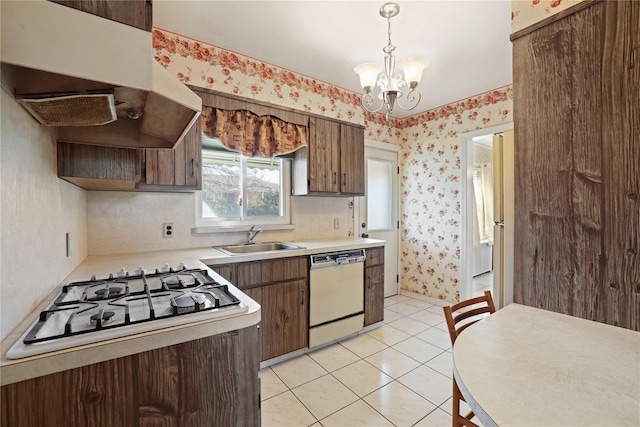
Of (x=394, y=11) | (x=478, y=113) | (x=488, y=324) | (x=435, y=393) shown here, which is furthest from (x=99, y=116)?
(x=478, y=113)

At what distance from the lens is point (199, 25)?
2104 mm

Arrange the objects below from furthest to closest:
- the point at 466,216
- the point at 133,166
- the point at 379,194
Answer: the point at 379,194
the point at 466,216
the point at 133,166

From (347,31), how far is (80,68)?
6.53ft

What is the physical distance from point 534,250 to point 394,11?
1742 mm

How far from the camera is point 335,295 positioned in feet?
8.09

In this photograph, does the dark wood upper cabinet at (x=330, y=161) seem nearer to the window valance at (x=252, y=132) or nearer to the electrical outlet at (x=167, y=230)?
the window valance at (x=252, y=132)

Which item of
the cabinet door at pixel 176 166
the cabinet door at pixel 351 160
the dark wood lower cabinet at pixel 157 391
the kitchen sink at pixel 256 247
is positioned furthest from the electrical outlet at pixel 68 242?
the cabinet door at pixel 351 160

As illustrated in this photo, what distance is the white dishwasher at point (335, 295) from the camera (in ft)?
7.68

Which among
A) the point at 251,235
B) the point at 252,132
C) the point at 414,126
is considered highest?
the point at 414,126

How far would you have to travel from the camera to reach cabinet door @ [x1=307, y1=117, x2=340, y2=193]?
2.69 metres

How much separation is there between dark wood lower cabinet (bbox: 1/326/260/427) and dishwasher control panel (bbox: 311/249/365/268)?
1358 millimetres

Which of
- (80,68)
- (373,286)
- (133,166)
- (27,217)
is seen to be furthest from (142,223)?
(373,286)

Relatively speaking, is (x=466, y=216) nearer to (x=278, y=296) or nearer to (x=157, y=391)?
(x=278, y=296)

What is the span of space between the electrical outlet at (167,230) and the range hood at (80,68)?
4.30ft
